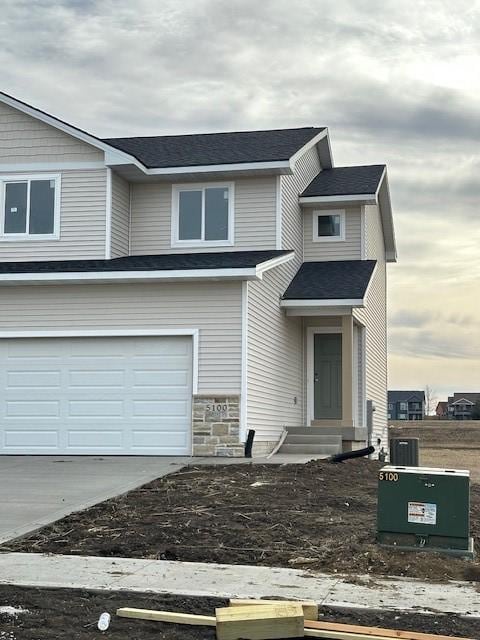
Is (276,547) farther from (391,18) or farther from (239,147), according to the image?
(239,147)

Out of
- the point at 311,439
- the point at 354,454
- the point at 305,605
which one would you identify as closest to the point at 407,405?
the point at 311,439

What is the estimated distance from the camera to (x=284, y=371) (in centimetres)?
1953

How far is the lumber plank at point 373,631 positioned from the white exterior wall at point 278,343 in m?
10.4

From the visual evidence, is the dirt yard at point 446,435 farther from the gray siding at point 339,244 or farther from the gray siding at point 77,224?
the gray siding at point 77,224

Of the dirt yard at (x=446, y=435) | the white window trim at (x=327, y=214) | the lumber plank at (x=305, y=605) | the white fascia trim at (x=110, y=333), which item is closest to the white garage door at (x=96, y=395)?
the white fascia trim at (x=110, y=333)

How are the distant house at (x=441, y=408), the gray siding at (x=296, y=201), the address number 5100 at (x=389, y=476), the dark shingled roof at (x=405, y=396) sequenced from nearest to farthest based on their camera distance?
the address number 5100 at (x=389, y=476), the gray siding at (x=296, y=201), the dark shingled roof at (x=405, y=396), the distant house at (x=441, y=408)

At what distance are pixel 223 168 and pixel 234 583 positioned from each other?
12.3 m

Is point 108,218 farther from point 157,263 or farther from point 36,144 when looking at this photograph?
point 36,144

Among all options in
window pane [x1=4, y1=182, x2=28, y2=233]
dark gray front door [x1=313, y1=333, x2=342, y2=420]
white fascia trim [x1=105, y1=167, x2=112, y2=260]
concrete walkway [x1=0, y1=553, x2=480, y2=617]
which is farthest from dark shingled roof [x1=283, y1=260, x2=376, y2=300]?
concrete walkway [x1=0, y1=553, x2=480, y2=617]

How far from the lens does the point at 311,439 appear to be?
18766 millimetres

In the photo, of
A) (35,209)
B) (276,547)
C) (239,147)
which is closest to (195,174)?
(239,147)

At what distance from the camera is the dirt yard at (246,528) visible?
8.36 metres

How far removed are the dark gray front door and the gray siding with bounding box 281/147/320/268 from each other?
6.63 ft

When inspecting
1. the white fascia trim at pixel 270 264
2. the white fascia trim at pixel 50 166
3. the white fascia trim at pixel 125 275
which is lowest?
the white fascia trim at pixel 125 275
